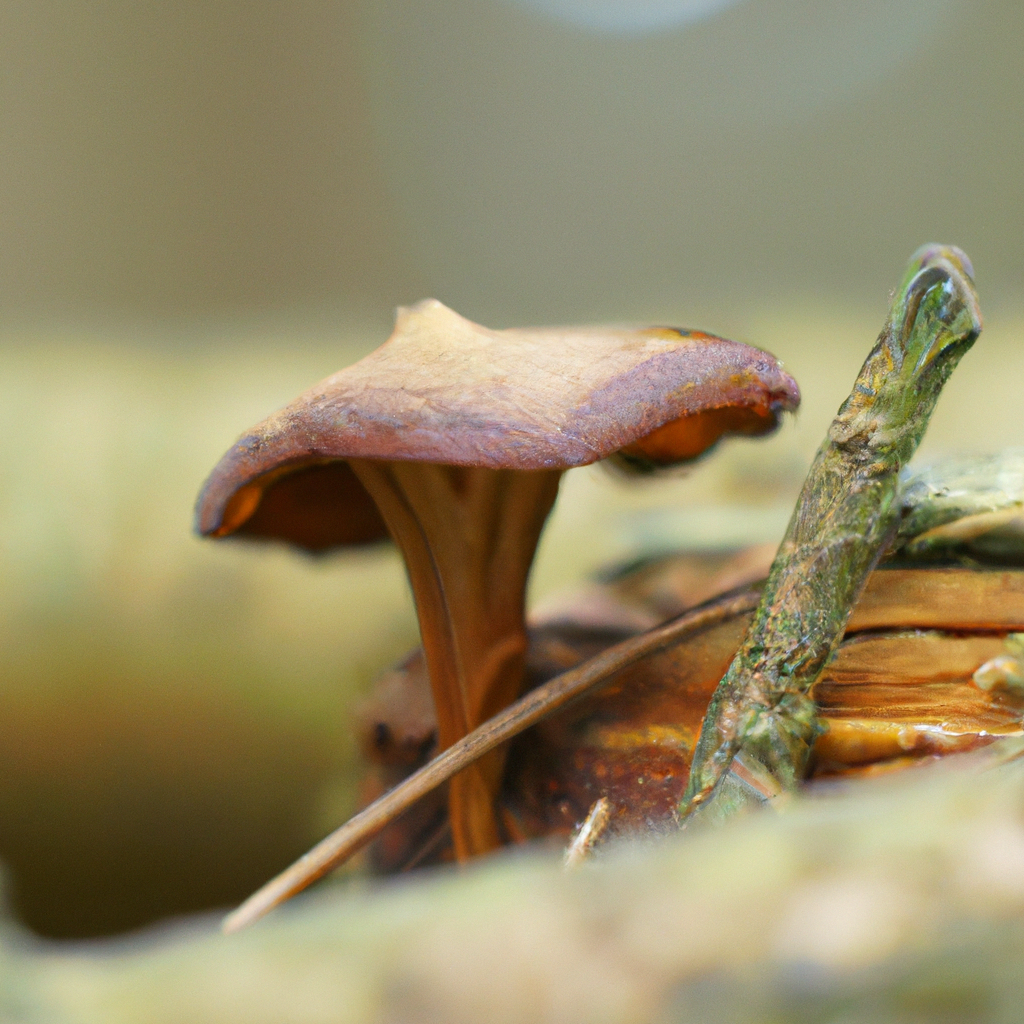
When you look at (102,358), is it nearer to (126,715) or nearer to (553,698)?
(126,715)

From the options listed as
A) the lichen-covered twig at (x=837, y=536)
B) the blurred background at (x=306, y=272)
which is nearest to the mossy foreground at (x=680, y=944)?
the lichen-covered twig at (x=837, y=536)

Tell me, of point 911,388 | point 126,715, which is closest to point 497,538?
point 911,388

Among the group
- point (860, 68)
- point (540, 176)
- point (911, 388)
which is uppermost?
point (860, 68)

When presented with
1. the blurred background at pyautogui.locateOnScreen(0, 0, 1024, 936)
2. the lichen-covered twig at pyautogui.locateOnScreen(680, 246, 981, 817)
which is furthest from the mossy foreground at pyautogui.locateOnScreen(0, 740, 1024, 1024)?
the blurred background at pyautogui.locateOnScreen(0, 0, 1024, 936)

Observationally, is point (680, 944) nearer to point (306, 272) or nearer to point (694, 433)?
point (694, 433)

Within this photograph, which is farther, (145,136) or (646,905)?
(145,136)

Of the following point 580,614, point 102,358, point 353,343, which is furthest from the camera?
point 353,343
